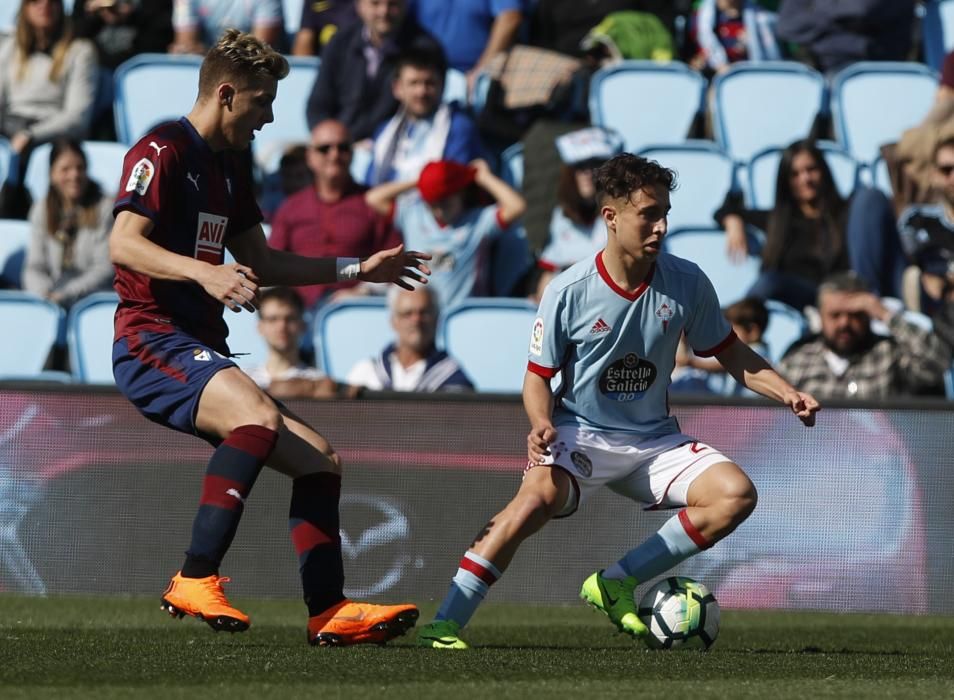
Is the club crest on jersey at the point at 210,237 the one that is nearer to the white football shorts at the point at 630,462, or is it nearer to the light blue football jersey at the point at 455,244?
the white football shorts at the point at 630,462

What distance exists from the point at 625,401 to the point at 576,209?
404 cm

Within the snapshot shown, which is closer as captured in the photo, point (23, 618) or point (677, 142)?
point (23, 618)

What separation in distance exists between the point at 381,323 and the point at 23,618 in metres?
3.39

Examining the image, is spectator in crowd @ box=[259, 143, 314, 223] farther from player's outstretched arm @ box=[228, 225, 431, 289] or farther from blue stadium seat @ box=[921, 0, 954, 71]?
player's outstretched arm @ box=[228, 225, 431, 289]

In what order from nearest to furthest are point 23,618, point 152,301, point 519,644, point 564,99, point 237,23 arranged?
point 152,301
point 519,644
point 23,618
point 564,99
point 237,23

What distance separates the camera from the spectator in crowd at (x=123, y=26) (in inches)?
458

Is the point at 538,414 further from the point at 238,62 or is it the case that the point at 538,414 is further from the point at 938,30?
the point at 938,30

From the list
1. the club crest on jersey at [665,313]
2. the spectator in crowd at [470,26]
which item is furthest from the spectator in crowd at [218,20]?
the club crest on jersey at [665,313]

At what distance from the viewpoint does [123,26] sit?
11789 mm

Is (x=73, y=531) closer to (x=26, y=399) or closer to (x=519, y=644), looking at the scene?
(x=26, y=399)

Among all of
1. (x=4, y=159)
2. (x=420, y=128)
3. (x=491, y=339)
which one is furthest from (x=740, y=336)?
(x=4, y=159)

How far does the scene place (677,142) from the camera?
35.9 feet

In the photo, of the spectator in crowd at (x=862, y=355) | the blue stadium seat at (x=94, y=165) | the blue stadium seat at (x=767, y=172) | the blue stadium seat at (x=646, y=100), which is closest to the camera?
the spectator in crowd at (x=862, y=355)

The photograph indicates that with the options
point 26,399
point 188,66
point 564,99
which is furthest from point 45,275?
point 564,99
